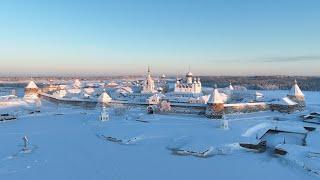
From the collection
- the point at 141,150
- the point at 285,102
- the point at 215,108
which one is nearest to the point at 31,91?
the point at 215,108

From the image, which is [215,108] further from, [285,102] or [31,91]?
[31,91]

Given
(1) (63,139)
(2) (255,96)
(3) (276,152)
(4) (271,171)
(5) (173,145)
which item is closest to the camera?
(4) (271,171)

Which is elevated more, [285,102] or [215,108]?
[285,102]

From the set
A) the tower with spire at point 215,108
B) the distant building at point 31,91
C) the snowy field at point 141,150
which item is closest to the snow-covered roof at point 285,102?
the snowy field at point 141,150

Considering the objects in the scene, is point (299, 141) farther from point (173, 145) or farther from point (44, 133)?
point (44, 133)

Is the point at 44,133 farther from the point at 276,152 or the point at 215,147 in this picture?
the point at 276,152

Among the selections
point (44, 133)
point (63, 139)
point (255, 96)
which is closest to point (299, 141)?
point (63, 139)

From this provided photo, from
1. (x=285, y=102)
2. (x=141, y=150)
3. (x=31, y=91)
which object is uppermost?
(x=285, y=102)

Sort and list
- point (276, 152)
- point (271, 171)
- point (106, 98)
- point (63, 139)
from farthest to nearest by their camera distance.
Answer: point (106, 98), point (63, 139), point (276, 152), point (271, 171)

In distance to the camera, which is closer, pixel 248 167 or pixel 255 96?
pixel 248 167
